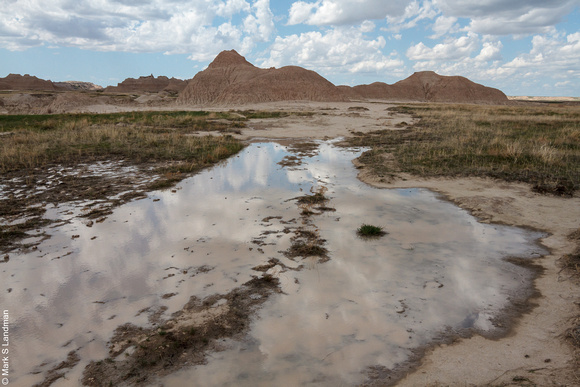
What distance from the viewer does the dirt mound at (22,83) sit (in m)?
129

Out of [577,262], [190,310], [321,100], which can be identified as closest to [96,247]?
[190,310]

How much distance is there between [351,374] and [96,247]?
Answer: 5.73 meters

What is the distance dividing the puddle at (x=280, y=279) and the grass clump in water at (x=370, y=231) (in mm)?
234

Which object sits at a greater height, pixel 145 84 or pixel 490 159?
pixel 145 84

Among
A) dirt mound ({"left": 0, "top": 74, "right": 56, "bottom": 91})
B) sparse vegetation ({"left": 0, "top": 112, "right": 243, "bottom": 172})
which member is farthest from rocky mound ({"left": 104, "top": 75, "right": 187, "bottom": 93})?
sparse vegetation ({"left": 0, "top": 112, "right": 243, "bottom": 172})

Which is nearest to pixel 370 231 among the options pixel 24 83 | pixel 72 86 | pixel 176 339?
pixel 176 339

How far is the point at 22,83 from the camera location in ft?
436

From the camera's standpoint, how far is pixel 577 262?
6.33 metres

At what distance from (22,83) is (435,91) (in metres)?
147

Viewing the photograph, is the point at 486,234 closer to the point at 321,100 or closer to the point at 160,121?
the point at 160,121

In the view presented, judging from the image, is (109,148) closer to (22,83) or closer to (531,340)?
(531,340)

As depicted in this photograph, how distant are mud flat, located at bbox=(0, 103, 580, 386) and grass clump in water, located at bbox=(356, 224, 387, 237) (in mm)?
291

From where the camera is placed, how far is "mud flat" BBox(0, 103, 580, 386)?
409 cm

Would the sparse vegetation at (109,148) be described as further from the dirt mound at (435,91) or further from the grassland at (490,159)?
the dirt mound at (435,91)
